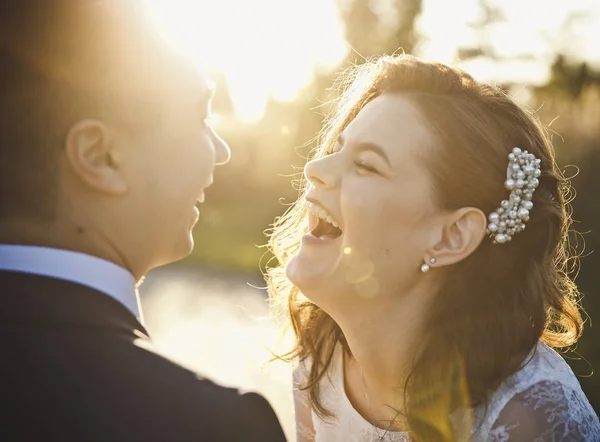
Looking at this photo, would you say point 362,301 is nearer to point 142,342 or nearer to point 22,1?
point 142,342

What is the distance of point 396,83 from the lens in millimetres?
3260

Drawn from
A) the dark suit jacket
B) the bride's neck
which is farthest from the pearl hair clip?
the dark suit jacket

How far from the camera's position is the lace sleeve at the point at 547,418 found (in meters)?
2.74

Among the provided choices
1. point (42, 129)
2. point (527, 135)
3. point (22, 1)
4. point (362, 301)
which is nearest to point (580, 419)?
point (362, 301)

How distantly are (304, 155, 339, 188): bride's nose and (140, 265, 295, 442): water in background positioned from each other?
132 inches

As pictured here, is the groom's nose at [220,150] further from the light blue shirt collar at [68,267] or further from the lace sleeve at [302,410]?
the lace sleeve at [302,410]

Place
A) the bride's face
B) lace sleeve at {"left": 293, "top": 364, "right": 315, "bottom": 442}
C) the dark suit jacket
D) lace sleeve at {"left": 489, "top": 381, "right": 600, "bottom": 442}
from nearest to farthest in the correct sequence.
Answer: the dark suit jacket, lace sleeve at {"left": 489, "top": 381, "right": 600, "bottom": 442}, the bride's face, lace sleeve at {"left": 293, "top": 364, "right": 315, "bottom": 442}

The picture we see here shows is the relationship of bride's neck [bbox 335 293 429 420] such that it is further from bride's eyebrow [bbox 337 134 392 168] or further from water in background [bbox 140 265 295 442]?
water in background [bbox 140 265 295 442]

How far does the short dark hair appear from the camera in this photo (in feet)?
5.25

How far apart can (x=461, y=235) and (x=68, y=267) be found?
6.26 feet

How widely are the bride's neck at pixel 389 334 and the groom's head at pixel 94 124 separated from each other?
1465mm

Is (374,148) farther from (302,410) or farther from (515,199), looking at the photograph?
(302,410)

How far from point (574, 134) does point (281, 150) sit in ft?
32.2

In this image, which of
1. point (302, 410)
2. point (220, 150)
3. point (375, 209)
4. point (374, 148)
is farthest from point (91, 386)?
point (302, 410)
